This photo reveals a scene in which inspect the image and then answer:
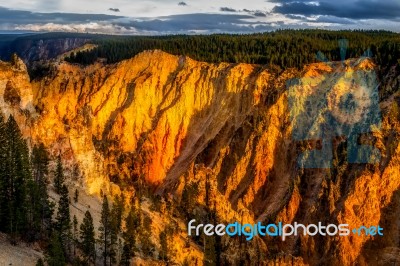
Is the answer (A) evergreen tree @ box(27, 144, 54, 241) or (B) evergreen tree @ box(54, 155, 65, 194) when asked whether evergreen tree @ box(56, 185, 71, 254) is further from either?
(B) evergreen tree @ box(54, 155, 65, 194)

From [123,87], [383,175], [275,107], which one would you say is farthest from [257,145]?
[123,87]

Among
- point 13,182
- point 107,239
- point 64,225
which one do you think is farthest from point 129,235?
point 13,182

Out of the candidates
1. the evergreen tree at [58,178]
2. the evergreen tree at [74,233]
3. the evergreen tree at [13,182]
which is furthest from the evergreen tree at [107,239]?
the evergreen tree at [58,178]

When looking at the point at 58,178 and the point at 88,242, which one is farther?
the point at 58,178

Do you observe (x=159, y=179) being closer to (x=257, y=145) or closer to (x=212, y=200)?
(x=257, y=145)

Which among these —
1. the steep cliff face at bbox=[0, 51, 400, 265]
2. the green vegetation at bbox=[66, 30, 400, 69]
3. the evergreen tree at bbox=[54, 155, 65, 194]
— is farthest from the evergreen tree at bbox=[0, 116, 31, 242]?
the green vegetation at bbox=[66, 30, 400, 69]

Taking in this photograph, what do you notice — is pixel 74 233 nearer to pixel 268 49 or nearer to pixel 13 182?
pixel 13 182

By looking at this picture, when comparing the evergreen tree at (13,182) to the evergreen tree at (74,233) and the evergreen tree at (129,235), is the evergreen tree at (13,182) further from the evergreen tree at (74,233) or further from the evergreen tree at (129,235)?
the evergreen tree at (129,235)
